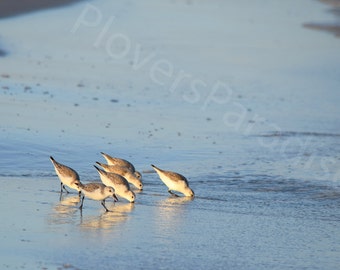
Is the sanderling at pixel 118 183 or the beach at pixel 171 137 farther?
the sanderling at pixel 118 183

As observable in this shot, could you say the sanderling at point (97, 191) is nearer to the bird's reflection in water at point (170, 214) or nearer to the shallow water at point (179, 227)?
the shallow water at point (179, 227)

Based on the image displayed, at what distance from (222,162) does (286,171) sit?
2.93 ft

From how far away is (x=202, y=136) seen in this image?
14.3 meters

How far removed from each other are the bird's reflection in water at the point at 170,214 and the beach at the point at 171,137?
0.11 feet

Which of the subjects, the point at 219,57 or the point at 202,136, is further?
the point at 219,57

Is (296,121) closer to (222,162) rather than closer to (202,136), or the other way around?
(202,136)

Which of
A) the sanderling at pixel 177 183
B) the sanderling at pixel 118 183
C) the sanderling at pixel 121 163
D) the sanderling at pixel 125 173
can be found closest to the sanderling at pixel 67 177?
the sanderling at pixel 118 183

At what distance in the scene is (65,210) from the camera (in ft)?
32.0

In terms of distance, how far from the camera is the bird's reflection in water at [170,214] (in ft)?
30.3

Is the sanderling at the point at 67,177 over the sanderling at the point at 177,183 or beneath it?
beneath

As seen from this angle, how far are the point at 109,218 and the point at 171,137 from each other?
4.38 m

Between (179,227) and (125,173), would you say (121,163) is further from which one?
(179,227)

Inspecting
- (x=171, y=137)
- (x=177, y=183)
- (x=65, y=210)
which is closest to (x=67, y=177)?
(x=65, y=210)

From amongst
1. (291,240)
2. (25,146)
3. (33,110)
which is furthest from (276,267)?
(33,110)
